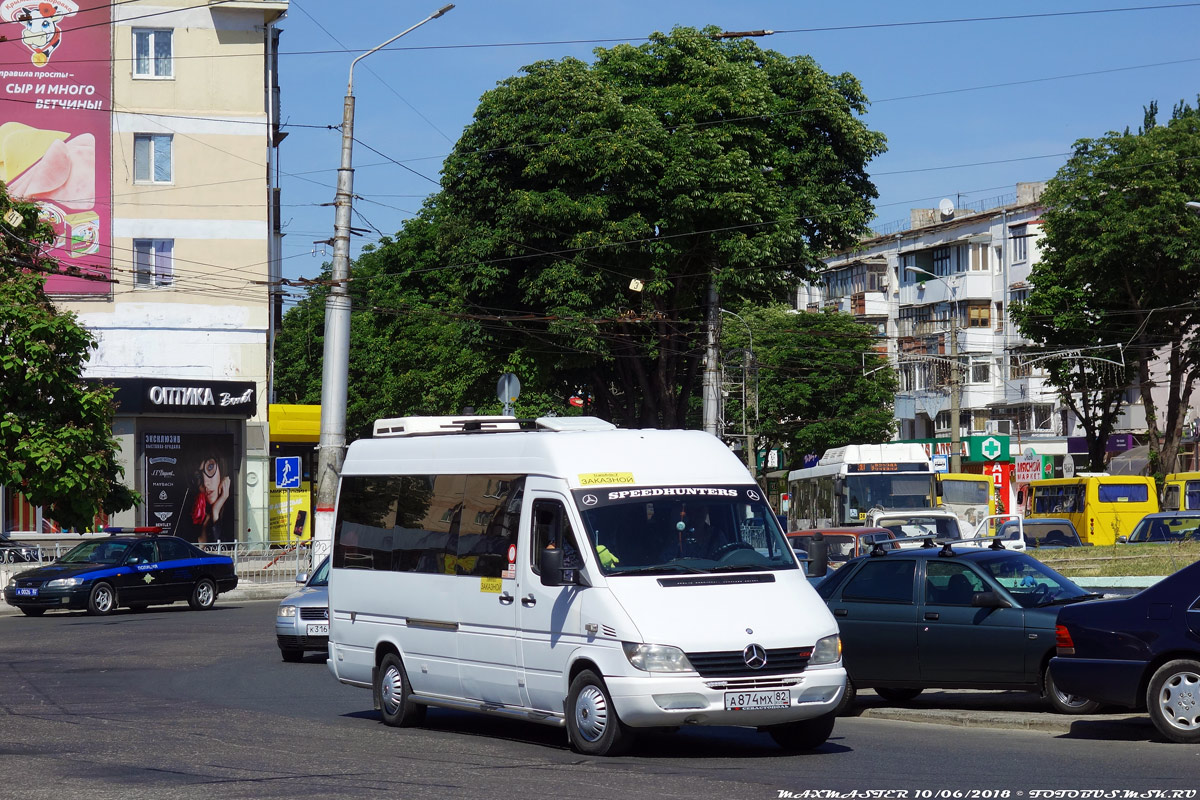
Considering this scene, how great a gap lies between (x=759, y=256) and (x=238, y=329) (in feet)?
56.6

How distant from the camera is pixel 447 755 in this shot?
37.8 ft

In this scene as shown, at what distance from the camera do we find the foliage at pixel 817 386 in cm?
8338

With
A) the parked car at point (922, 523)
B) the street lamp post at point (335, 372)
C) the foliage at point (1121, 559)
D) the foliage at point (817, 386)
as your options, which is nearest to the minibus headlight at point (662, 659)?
the foliage at point (1121, 559)

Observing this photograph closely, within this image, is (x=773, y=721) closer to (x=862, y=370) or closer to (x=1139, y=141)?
(x=1139, y=141)

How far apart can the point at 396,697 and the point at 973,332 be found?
73.2 metres

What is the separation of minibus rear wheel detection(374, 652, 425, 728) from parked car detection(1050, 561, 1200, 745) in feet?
17.6

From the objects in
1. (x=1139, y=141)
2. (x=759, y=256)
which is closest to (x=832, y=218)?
(x=759, y=256)

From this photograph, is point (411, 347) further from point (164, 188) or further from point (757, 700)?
point (757, 700)

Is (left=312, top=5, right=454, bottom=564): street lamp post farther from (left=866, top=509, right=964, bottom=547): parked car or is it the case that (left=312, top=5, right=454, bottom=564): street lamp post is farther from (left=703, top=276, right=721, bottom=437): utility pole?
(left=703, top=276, right=721, bottom=437): utility pole

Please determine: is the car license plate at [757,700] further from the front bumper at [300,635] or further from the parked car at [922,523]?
the parked car at [922,523]

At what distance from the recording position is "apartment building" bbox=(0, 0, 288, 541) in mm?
47375

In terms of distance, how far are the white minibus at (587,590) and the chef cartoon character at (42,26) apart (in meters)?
38.3

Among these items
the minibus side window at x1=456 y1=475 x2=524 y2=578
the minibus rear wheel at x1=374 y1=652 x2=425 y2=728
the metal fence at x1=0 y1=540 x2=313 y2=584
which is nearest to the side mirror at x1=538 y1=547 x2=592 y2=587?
the minibus side window at x1=456 y1=475 x2=524 y2=578
